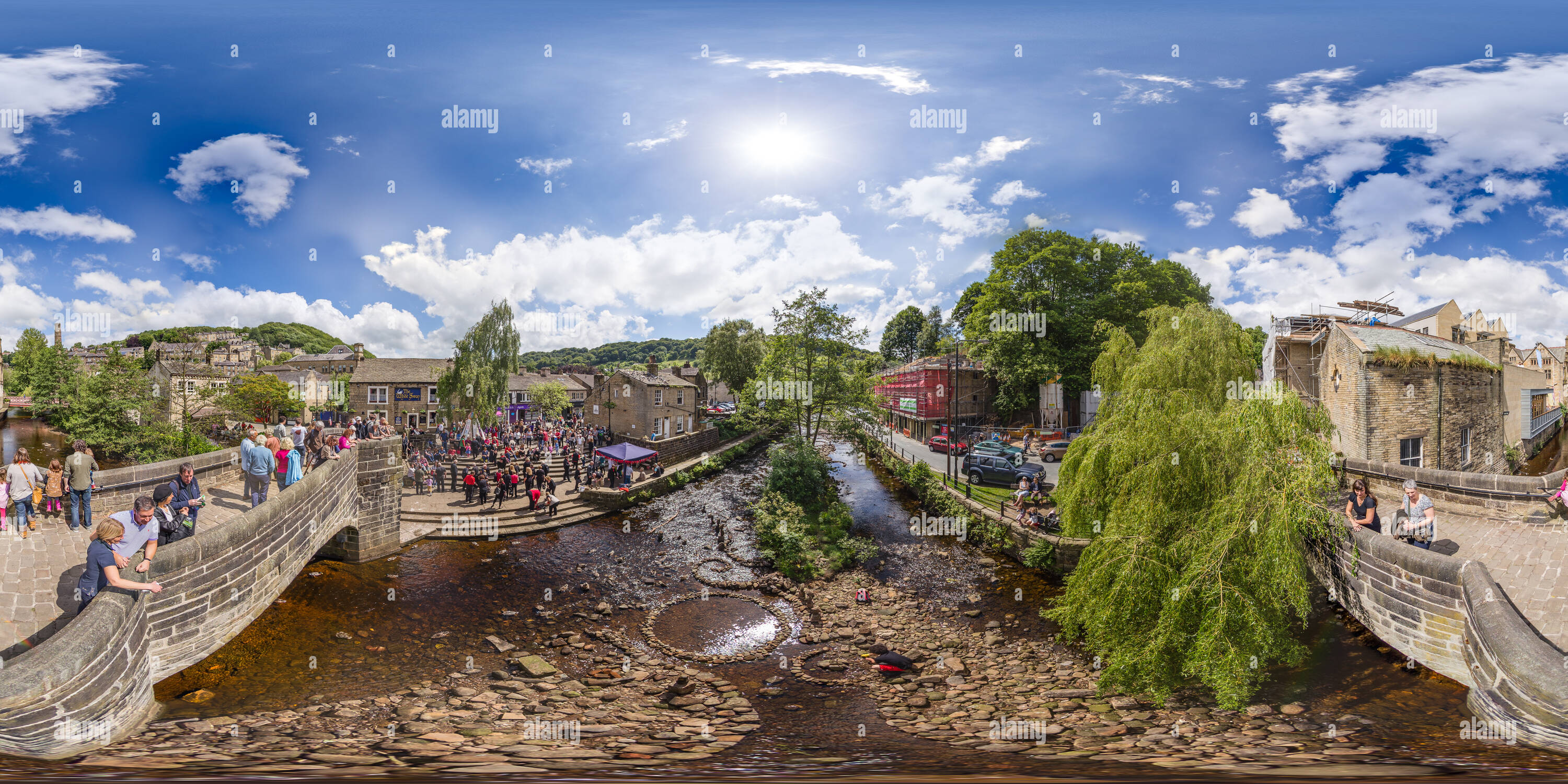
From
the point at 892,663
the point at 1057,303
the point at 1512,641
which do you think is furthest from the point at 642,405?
the point at 1512,641

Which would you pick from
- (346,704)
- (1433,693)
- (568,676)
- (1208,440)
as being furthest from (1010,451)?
(346,704)

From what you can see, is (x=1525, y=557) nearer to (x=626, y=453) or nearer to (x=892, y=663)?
(x=892, y=663)

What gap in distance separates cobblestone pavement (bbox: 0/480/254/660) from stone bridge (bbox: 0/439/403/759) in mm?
424

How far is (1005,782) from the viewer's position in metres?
2.44

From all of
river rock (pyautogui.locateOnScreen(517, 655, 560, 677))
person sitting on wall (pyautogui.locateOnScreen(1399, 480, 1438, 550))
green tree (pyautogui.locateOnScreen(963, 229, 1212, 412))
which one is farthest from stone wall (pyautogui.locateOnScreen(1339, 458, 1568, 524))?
river rock (pyautogui.locateOnScreen(517, 655, 560, 677))

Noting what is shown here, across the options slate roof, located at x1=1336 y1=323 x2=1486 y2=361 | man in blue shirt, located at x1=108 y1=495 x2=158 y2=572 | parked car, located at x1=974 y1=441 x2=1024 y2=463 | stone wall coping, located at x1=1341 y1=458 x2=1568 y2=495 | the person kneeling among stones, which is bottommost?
the person kneeling among stones

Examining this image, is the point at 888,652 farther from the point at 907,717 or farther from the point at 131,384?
the point at 131,384

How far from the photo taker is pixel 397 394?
140 ft

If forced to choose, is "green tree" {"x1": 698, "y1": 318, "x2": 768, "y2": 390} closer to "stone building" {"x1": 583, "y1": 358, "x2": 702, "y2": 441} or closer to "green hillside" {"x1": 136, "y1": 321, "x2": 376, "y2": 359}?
"stone building" {"x1": 583, "y1": 358, "x2": 702, "y2": 441}

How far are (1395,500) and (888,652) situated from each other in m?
12.8

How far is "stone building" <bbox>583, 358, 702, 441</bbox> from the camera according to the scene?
36.2 metres

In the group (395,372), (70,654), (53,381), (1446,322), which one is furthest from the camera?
(395,372)

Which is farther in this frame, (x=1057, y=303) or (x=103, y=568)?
(x=1057, y=303)

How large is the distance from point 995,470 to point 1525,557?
13.1 metres
